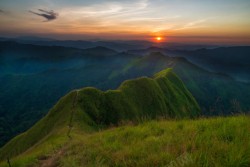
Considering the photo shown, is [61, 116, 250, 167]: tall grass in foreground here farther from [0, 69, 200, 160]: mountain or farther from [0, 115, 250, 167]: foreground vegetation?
[0, 69, 200, 160]: mountain

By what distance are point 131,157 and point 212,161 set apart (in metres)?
2.02

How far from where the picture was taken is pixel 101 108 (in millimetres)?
76625

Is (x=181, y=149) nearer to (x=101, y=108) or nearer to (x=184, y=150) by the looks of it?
(x=184, y=150)

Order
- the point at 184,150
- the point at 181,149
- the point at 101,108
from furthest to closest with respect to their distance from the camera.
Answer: the point at 101,108 < the point at 181,149 < the point at 184,150

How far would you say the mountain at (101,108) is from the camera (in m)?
57.4

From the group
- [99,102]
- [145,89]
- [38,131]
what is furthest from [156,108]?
[38,131]

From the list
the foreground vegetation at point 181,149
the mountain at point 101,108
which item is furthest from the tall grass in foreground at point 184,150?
the mountain at point 101,108

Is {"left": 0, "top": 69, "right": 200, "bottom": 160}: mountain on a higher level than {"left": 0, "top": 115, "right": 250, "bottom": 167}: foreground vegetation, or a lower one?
lower

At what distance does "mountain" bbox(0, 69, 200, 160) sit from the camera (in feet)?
188

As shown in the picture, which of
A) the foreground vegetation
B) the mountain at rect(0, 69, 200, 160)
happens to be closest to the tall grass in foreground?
the foreground vegetation

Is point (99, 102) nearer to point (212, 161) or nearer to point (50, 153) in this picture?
point (50, 153)

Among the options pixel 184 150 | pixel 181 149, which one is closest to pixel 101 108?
pixel 181 149

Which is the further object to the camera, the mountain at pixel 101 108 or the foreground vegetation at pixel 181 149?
the mountain at pixel 101 108

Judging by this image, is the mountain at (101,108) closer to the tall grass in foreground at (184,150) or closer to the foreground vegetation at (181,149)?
the foreground vegetation at (181,149)
